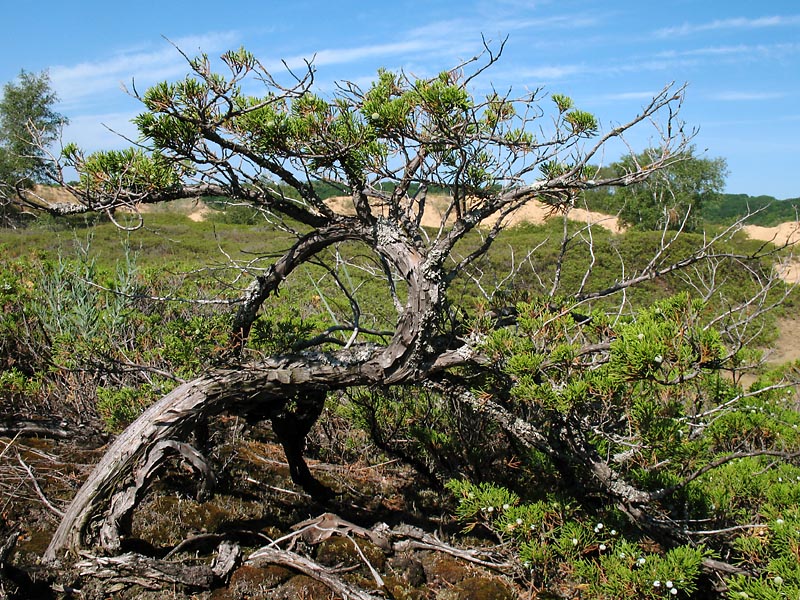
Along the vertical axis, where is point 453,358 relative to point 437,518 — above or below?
above

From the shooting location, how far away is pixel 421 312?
290cm

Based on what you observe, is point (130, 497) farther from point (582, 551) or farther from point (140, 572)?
point (582, 551)

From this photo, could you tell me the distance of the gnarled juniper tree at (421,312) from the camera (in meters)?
2.48

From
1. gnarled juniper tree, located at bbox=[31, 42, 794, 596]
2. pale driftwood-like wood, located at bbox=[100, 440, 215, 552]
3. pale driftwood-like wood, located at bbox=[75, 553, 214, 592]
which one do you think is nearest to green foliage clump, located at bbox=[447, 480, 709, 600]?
gnarled juniper tree, located at bbox=[31, 42, 794, 596]

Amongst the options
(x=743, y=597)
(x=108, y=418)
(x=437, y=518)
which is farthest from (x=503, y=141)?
(x=108, y=418)

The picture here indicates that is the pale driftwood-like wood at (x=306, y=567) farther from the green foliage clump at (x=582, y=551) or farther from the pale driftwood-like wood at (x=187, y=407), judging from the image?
the pale driftwood-like wood at (x=187, y=407)

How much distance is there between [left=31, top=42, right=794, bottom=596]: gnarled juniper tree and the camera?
2479 millimetres

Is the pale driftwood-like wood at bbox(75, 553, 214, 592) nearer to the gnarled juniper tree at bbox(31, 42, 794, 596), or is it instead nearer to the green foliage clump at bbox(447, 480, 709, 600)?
the gnarled juniper tree at bbox(31, 42, 794, 596)

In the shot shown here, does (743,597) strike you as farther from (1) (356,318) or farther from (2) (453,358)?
(1) (356,318)

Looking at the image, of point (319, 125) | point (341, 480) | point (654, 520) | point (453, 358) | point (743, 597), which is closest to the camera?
point (743, 597)

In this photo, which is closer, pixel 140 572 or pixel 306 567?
pixel 140 572

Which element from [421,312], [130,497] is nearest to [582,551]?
[421,312]

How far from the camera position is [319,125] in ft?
8.69

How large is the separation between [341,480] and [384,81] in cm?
312
